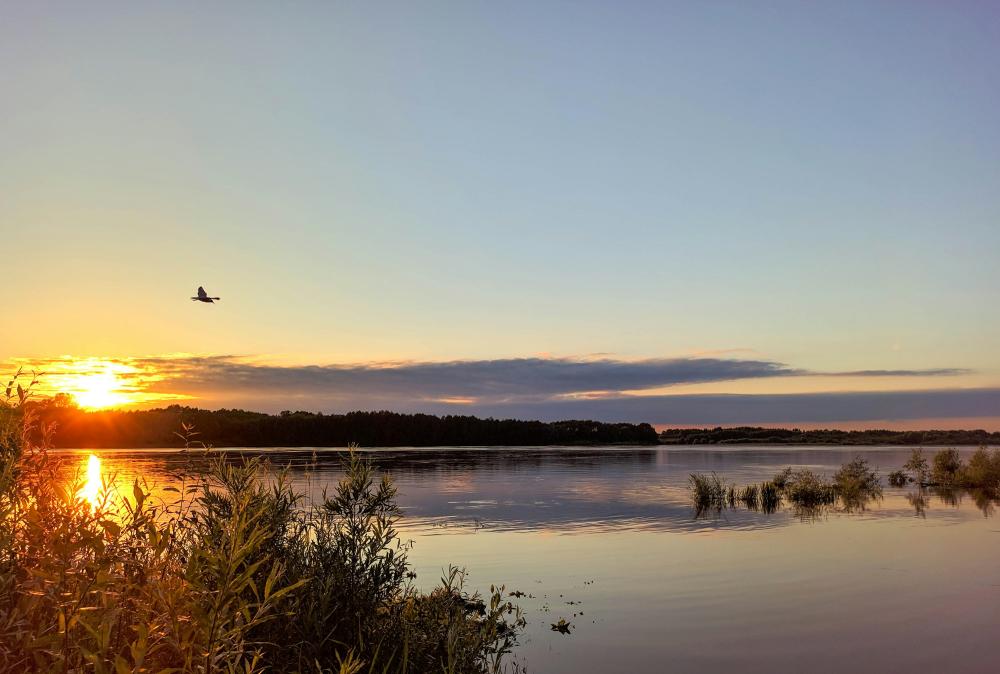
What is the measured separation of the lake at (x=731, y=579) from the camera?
1617 centimetres

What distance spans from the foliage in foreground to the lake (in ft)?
4.41

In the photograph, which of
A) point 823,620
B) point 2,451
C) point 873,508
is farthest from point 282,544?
point 873,508

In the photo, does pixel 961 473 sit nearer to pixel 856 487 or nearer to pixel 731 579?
pixel 856 487

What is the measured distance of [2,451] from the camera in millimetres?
8297

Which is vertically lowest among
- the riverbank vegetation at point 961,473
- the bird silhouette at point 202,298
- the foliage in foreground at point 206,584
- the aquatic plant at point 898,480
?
the aquatic plant at point 898,480

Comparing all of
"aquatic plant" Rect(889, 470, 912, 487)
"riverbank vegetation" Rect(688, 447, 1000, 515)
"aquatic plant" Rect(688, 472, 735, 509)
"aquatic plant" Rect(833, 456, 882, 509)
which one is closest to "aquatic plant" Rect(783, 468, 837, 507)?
"riverbank vegetation" Rect(688, 447, 1000, 515)

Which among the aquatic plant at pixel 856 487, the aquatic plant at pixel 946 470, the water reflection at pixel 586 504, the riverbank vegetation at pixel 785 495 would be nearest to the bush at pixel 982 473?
the aquatic plant at pixel 946 470

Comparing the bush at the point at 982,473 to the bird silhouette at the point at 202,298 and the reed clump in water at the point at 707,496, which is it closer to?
the reed clump in water at the point at 707,496

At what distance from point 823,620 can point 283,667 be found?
14817mm

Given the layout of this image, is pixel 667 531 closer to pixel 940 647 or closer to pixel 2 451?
pixel 940 647

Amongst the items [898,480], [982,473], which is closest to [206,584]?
[982,473]

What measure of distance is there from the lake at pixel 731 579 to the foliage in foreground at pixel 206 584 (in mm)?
1344

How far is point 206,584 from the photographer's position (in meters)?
5.32

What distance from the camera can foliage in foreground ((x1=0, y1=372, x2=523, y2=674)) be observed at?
15.6 feet
